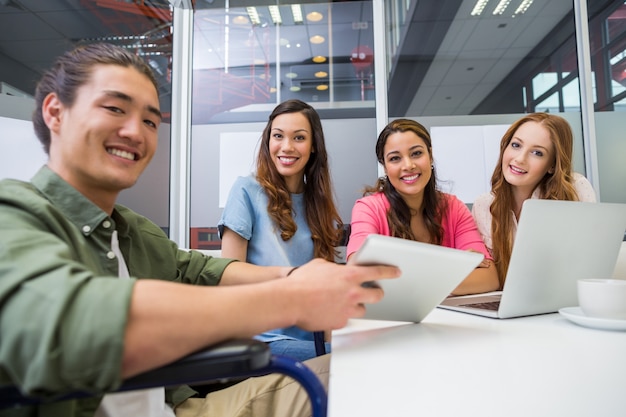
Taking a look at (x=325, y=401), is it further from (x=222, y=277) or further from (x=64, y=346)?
(x=222, y=277)

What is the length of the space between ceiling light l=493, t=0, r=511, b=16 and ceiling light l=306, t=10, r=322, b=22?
53.3 inches

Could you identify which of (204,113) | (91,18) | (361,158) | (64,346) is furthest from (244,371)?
(91,18)

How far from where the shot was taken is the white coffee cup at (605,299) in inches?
31.0

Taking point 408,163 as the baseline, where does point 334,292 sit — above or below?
below

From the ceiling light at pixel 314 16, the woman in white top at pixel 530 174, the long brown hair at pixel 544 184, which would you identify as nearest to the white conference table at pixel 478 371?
the long brown hair at pixel 544 184

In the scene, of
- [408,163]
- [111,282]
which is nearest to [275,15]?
[408,163]

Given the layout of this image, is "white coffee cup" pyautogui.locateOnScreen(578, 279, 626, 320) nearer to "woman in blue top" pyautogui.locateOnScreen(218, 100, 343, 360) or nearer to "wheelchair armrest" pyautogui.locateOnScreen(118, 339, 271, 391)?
"wheelchair armrest" pyautogui.locateOnScreen(118, 339, 271, 391)

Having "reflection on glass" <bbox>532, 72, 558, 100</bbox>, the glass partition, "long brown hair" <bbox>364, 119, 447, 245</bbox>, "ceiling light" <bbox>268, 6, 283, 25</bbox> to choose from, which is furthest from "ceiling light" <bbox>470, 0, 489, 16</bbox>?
"long brown hair" <bbox>364, 119, 447, 245</bbox>

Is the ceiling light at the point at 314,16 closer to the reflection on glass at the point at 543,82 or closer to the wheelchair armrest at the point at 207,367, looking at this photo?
the reflection on glass at the point at 543,82

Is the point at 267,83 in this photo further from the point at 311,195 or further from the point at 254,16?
the point at 311,195

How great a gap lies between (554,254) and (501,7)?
2.95 metres

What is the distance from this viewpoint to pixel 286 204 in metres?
1.84

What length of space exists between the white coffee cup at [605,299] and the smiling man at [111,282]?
44 cm

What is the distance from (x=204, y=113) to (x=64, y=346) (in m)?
2.89
